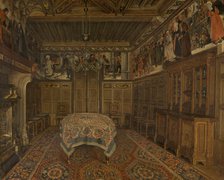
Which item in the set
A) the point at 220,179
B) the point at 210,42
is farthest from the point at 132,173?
the point at 210,42

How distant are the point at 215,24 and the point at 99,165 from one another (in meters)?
Result: 4.80

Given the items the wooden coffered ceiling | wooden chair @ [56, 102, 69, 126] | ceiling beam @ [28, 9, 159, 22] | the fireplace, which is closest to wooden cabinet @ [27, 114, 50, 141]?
wooden chair @ [56, 102, 69, 126]

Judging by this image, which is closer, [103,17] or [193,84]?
[193,84]

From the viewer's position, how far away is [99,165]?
500 centimetres

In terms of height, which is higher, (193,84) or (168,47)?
(168,47)

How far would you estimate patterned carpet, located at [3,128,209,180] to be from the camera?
→ 14.1ft

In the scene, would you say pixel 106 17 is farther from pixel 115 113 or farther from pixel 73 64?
pixel 115 113

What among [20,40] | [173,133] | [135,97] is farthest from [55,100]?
[173,133]

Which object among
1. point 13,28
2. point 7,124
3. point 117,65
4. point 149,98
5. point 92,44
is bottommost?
point 7,124

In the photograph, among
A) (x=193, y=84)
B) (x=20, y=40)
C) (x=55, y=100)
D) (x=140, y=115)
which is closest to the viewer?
(x=193, y=84)

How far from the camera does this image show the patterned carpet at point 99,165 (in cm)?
430

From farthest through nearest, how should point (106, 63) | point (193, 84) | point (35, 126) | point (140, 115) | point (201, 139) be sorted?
point (106, 63) < point (140, 115) < point (35, 126) < point (193, 84) < point (201, 139)

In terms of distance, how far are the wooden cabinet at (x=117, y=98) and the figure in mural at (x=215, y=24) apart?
768cm

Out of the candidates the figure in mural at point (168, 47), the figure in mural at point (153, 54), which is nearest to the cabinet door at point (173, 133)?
the figure in mural at point (168, 47)
